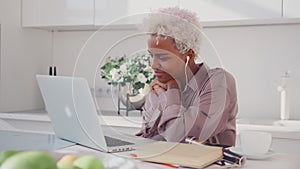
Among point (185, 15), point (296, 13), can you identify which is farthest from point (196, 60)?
point (296, 13)

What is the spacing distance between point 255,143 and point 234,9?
4.33ft

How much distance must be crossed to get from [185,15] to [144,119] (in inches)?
16.7

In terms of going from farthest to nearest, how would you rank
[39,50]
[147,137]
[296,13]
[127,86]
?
1. [39,50]
2. [296,13]
3. [127,86]
4. [147,137]

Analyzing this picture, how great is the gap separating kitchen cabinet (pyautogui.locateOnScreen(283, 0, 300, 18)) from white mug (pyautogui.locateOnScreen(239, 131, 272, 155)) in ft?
4.11

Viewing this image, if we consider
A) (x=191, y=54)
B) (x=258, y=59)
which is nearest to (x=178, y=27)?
(x=191, y=54)

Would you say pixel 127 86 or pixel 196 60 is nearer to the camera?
pixel 196 60

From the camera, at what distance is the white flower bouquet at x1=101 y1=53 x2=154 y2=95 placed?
1.55 meters

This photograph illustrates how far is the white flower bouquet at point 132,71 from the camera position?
155cm

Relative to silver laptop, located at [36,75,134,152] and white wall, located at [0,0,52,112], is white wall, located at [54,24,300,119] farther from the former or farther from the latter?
silver laptop, located at [36,75,134,152]

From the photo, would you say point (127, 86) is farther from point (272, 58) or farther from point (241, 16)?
point (272, 58)

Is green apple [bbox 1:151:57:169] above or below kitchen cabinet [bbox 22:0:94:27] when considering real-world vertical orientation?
below

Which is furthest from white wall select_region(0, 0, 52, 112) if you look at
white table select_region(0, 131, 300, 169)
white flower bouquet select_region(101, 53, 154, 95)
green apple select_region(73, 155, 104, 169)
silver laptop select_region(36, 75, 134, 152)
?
green apple select_region(73, 155, 104, 169)

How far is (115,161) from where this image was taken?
751mm

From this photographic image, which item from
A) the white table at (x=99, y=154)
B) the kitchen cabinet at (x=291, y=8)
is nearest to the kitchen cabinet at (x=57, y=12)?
the kitchen cabinet at (x=291, y=8)
